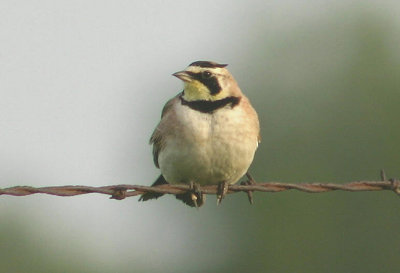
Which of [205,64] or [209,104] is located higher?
[205,64]

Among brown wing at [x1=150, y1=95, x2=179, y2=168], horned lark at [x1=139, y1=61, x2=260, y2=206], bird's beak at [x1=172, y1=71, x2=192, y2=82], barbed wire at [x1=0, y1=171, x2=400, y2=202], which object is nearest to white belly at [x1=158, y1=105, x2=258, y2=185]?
horned lark at [x1=139, y1=61, x2=260, y2=206]

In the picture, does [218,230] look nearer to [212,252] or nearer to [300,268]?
[212,252]

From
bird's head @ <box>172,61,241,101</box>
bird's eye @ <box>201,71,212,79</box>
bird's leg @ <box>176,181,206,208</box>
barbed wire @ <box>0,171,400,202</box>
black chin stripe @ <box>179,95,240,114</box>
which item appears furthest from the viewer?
bird's eye @ <box>201,71,212,79</box>

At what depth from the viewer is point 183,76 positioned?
12914 millimetres

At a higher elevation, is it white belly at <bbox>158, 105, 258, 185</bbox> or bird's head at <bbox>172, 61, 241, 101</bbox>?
bird's head at <bbox>172, 61, 241, 101</bbox>

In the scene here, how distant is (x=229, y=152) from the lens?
12.7 metres

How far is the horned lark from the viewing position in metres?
12.6

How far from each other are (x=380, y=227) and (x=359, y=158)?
3.33 m

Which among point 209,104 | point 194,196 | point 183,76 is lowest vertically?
point 194,196

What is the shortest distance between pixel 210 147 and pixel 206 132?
13 centimetres

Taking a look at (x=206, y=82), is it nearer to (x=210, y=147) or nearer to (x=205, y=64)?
(x=205, y=64)

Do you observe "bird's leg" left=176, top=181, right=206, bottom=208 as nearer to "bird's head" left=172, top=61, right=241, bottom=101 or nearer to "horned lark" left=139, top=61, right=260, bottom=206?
"horned lark" left=139, top=61, right=260, bottom=206

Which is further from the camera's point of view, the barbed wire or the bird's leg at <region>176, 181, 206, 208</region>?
the bird's leg at <region>176, 181, 206, 208</region>

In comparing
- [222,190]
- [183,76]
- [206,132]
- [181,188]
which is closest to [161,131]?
[183,76]
